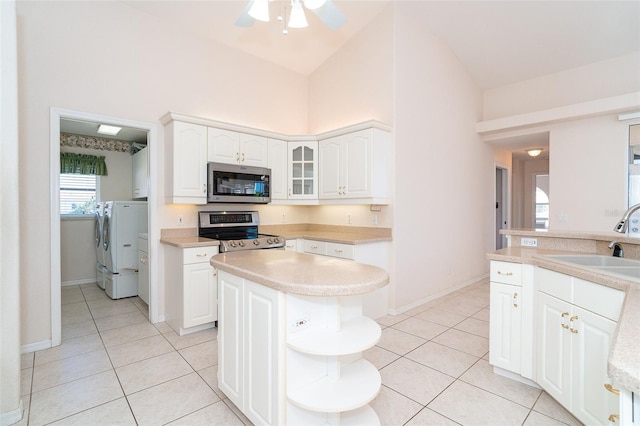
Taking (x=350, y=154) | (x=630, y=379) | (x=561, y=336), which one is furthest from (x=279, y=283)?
(x=350, y=154)

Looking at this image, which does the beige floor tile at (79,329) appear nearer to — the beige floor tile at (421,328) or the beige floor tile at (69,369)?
the beige floor tile at (69,369)

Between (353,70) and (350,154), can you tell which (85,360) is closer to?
(350,154)

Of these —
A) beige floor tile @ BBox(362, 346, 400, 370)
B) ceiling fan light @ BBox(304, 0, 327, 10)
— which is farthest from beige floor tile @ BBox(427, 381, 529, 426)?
ceiling fan light @ BBox(304, 0, 327, 10)

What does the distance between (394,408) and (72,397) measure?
219 centimetres

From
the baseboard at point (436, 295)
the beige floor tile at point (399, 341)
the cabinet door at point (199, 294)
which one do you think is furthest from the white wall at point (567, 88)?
the cabinet door at point (199, 294)

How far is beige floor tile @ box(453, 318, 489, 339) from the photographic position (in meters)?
3.12

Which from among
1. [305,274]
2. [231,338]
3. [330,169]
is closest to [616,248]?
[305,274]

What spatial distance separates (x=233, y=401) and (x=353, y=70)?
159 inches

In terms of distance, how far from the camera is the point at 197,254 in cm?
310

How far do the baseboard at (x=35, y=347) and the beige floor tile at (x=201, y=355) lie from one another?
4.18 ft

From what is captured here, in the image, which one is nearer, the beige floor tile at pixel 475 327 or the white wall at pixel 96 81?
the white wall at pixel 96 81

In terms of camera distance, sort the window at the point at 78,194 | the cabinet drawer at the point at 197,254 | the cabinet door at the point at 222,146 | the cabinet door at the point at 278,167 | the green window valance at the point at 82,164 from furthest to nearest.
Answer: the window at the point at 78,194, the green window valance at the point at 82,164, the cabinet door at the point at 278,167, the cabinet door at the point at 222,146, the cabinet drawer at the point at 197,254

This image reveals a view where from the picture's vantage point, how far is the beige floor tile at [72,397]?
1898 millimetres

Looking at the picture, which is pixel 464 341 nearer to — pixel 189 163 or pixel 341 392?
pixel 341 392
